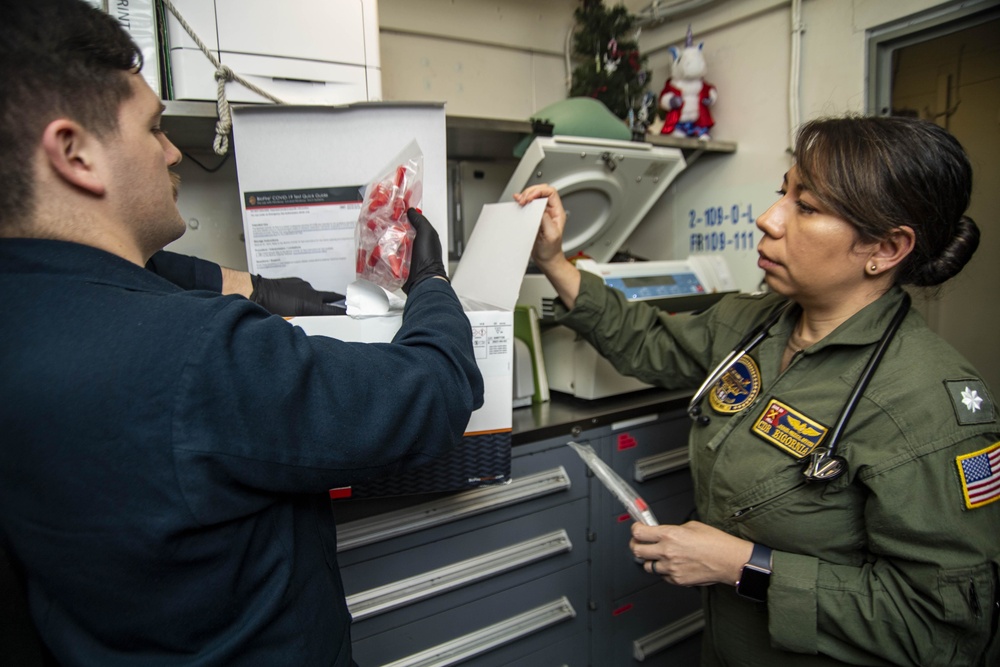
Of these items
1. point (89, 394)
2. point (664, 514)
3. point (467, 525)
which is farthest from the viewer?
point (664, 514)

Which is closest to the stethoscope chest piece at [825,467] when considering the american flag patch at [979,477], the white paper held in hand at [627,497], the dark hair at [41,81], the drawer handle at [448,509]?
the american flag patch at [979,477]

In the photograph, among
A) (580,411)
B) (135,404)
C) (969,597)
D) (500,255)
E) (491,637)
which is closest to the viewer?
(135,404)

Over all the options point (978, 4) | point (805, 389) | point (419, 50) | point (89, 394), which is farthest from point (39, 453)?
point (978, 4)

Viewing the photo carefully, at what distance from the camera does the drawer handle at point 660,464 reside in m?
1.43

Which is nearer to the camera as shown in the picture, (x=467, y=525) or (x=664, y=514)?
(x=467, y=525)

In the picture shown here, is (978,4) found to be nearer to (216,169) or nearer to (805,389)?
(805,389)

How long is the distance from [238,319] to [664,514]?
1283 millimetres

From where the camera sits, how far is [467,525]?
1.20 metres

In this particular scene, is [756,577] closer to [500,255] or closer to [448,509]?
[448,509]

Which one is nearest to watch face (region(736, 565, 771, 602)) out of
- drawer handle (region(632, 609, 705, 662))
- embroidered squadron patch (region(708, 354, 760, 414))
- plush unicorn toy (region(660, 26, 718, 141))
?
embroidered squadron patch (region(708, 354, 760, 414))

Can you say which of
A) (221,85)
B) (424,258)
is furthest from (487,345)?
(221,85)

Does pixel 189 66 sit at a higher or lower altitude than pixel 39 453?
higher

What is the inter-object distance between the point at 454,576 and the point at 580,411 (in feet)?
1.55

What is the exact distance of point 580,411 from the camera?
4.58ft
